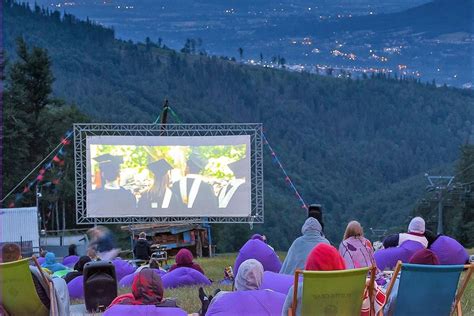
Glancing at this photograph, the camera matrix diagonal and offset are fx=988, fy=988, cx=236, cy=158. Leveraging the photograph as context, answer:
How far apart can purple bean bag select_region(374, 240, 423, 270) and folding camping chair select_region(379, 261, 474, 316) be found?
298 cm

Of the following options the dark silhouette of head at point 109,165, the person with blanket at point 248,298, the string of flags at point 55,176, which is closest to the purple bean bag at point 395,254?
the person with blanket at point 248,298

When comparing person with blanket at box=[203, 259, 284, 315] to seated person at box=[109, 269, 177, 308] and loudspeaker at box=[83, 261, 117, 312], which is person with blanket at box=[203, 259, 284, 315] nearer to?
seated person at box=[109, 269, 177, 308]

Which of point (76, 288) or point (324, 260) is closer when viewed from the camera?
point (324, 260)

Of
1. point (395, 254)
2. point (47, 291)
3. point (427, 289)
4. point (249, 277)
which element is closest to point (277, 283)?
point (249, 277)

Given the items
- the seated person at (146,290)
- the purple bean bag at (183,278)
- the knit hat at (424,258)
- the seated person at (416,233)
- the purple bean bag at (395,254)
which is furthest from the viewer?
the purple bean bag at (183,278)

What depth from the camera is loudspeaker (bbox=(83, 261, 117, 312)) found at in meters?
7.66

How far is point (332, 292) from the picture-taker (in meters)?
4.74

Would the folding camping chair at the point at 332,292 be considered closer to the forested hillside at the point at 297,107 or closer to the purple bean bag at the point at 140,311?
the purple bean bag at the point at 140,311

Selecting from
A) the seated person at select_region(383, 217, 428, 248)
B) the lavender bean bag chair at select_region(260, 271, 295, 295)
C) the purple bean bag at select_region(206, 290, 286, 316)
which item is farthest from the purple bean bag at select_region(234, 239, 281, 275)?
the purple bean bag at select_region(206, 290, 286, 316)

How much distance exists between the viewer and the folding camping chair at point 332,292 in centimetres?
468

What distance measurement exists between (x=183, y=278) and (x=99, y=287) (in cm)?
230

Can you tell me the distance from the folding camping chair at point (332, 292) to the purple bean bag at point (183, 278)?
201 inches

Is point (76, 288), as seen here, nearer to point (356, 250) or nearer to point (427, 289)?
point (356, 250)

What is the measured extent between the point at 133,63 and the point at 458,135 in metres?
20.0
